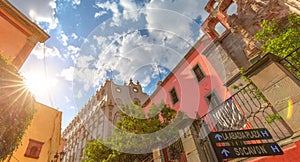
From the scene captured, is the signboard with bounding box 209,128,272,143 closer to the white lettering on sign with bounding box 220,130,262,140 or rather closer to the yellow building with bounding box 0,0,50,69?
the white lettering on sign with bounding box 220,130,262,140

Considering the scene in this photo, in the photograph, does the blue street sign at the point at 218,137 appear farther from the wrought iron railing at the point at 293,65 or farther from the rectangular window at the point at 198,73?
the rectangular window at the point at 198,73

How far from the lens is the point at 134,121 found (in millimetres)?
11656

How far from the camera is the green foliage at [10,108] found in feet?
17.4

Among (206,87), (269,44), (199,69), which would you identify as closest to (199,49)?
(199,69)

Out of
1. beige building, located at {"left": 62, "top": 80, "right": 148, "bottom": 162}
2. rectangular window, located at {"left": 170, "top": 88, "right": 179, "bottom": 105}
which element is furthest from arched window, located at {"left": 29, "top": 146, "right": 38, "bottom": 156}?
rectangular window, located at {"left": 170, "top": 88, "right": 179, "bottom": 105}

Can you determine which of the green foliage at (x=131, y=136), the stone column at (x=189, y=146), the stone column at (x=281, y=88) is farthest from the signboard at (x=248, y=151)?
the green foliage at (x=131, y=136)

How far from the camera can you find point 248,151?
11.4ft

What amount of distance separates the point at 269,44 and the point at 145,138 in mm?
8747

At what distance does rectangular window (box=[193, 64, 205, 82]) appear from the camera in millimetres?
16266

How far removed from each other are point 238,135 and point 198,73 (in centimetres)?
1342

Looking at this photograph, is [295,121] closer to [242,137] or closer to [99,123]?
[242,137]

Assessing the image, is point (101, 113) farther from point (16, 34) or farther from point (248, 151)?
point (248, 151)

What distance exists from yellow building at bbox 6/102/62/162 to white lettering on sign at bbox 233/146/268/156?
54.4ft

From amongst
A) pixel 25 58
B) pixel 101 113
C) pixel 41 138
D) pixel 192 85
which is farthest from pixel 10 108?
pixel 101 113
